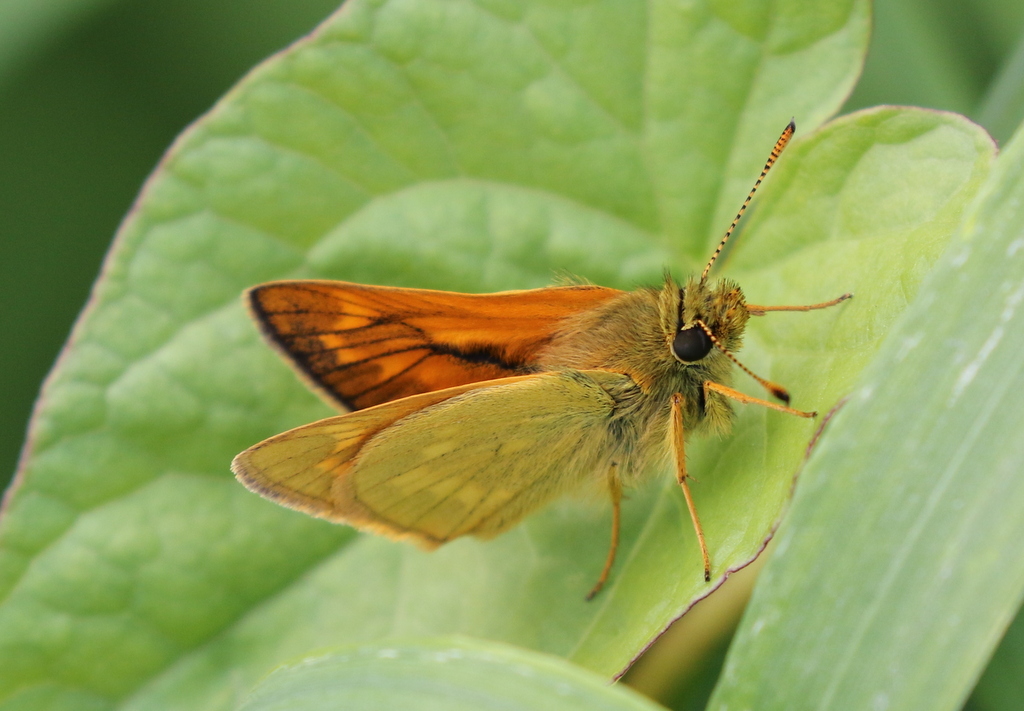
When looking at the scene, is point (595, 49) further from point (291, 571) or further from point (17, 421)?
point (17, 421)

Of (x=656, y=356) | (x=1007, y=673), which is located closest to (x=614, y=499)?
(x=656, y=356)

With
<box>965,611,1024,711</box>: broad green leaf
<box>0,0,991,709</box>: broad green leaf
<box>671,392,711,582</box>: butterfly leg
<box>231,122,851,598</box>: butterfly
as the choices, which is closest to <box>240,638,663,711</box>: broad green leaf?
<box>231,122,851,598</box>: butterfly

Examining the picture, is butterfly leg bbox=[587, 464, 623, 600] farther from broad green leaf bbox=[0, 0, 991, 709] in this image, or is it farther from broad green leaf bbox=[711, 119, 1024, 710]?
broad green leaf bbox=[711, 119, 1024, 710]

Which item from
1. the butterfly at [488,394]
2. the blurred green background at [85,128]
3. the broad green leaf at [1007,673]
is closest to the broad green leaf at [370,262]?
the butterfly at [488,394]

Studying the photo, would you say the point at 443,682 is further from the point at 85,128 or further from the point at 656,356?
the point at 85,128

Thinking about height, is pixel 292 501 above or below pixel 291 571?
above

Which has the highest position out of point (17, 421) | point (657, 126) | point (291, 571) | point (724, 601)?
point (657, 126)

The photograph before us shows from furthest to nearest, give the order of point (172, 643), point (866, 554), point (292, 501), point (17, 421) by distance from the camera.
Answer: point (17, 421), point (172, 643), point (292, 501), point (866, 554)

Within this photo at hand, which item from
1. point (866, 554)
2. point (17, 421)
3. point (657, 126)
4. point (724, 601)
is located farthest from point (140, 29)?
point (866, 554)
